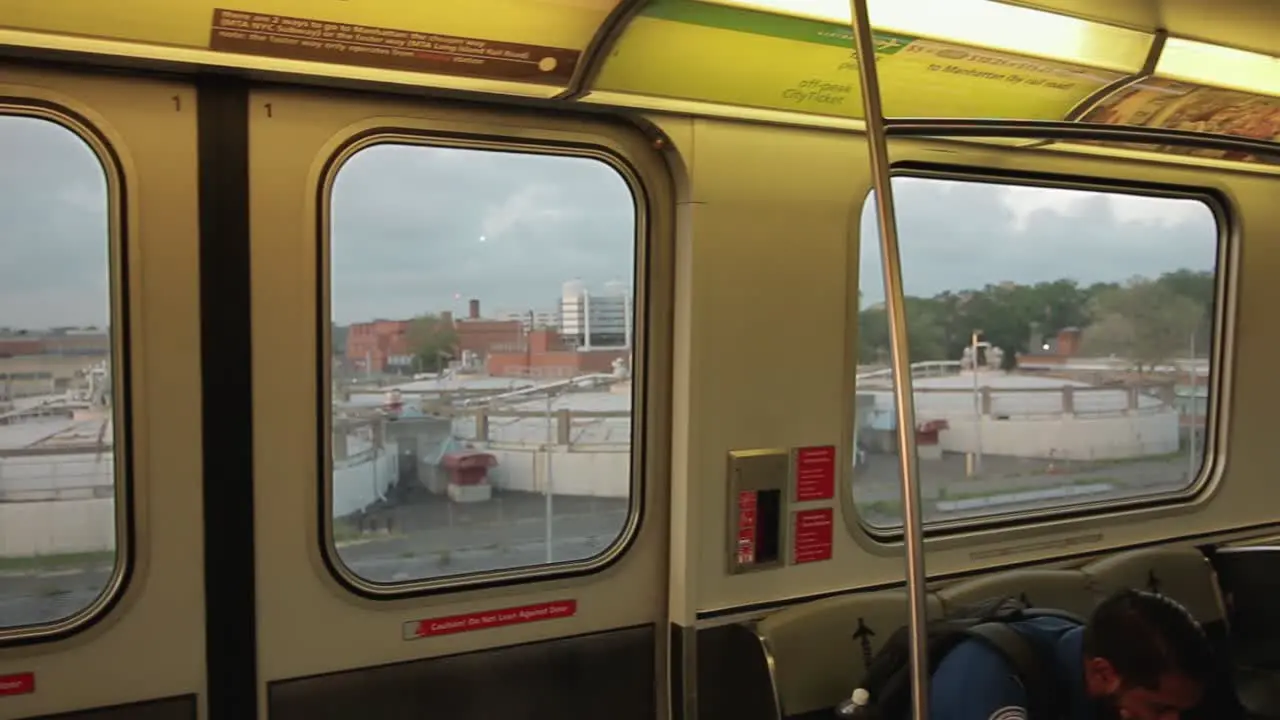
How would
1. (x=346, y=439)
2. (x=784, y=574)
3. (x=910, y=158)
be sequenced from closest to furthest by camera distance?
(x=346, y=439) → (x=784, y=574) → (x=910, y=158)

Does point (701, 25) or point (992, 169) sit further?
point (992, 169)

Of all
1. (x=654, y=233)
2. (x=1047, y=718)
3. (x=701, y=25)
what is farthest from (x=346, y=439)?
(x=1047, y=718)

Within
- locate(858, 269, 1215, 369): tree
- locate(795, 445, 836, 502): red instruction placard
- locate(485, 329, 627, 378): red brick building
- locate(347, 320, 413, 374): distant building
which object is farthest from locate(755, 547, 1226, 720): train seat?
locate(347, 320, 413, 374): distant building

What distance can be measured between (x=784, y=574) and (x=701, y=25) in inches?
69.2

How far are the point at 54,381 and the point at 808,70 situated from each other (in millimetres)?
2001

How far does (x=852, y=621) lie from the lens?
122 inches

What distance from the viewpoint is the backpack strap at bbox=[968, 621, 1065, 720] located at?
2117mm

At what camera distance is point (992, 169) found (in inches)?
144

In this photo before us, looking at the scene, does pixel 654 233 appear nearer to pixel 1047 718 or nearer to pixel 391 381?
pixel 391 381

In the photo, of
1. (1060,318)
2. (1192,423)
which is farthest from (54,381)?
(1192,423)

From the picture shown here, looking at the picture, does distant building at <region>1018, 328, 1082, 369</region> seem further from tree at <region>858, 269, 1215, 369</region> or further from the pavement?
the pavement

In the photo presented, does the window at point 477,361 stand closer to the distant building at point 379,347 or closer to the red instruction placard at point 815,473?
the distant building at point 379,347

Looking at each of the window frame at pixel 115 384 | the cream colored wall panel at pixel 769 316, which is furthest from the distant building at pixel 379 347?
the cream colored wall panel at pixel 769 316

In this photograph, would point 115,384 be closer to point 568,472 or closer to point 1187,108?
point 568,472
